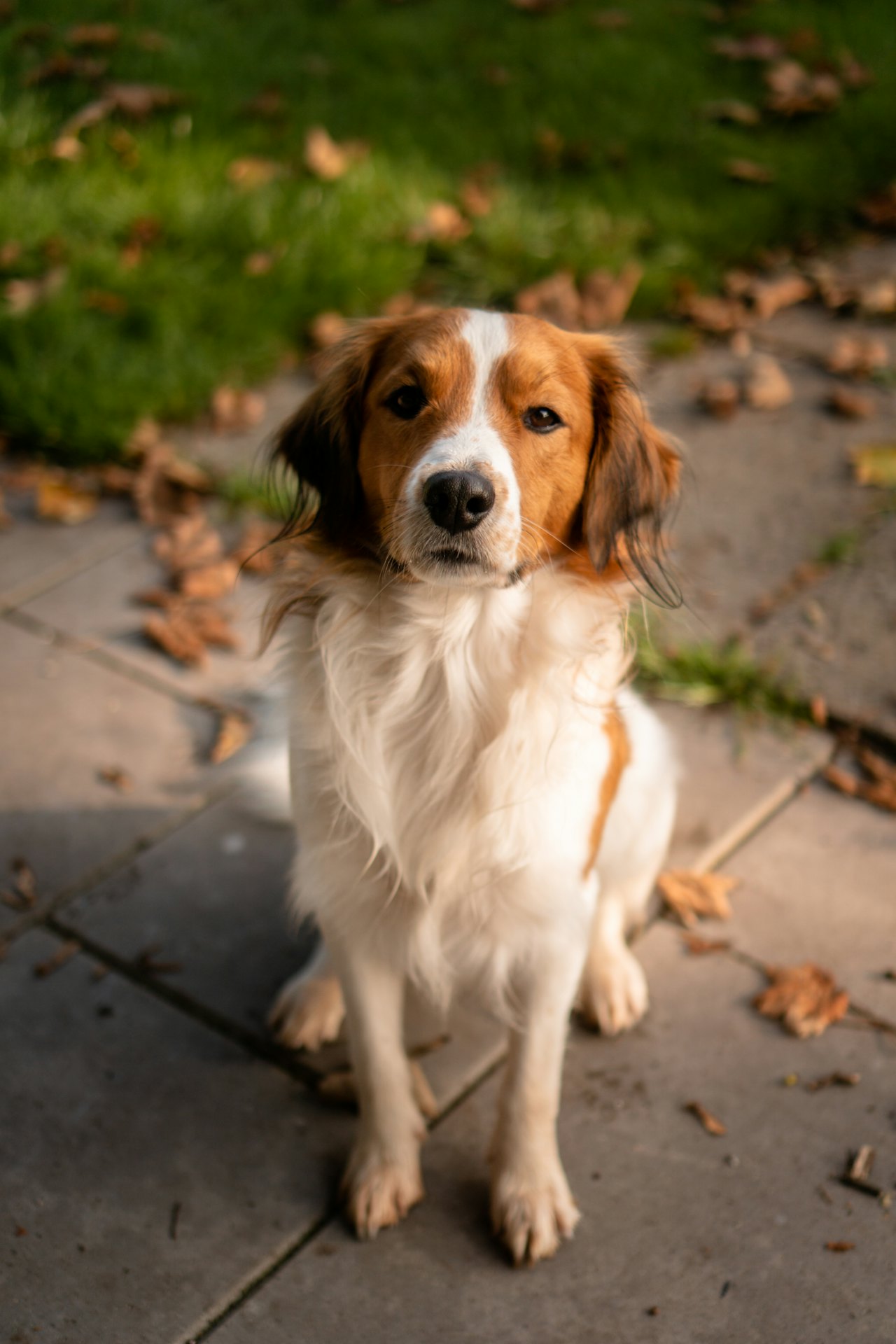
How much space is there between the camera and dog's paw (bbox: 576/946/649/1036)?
259 cm

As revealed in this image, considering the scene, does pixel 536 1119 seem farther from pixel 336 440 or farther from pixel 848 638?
pixel 848 638

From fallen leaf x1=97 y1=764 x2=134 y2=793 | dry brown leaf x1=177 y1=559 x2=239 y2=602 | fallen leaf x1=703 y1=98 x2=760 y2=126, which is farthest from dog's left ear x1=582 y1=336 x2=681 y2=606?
fallen leaf x1=703 y1=98 x2=760 y2=126

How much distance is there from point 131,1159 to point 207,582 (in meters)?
1.98

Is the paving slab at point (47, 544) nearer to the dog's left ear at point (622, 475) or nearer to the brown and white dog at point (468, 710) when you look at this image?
the brown and white dog at point (468, 710)

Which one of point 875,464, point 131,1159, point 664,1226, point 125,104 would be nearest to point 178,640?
point 131,1159

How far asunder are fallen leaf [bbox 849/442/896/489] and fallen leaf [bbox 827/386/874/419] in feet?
0.65

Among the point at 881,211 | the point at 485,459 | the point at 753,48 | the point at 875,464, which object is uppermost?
the point at 753,48

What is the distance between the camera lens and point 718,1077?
250 cm

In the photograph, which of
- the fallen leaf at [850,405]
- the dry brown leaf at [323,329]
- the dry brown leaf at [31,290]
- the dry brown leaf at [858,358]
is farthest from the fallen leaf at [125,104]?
the fallen leaf at [850,405]

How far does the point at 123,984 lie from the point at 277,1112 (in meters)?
0.48

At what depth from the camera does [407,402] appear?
2.15m

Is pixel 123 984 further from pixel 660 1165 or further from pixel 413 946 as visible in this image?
pixel 660 1165

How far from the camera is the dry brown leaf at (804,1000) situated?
2.58 meters

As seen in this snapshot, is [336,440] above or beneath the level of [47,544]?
above
